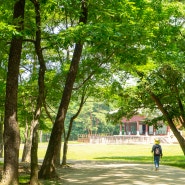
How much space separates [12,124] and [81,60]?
917 centimetres

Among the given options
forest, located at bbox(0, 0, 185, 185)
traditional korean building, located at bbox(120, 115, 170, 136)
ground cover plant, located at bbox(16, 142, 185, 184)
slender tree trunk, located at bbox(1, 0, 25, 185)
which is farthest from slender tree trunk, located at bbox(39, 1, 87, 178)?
traditional korean building, located at bbox(120, 115, 170, 136)

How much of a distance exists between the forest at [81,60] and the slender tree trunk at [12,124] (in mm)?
30

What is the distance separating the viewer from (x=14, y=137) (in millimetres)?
11367

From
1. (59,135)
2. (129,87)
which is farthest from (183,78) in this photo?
(59,135)

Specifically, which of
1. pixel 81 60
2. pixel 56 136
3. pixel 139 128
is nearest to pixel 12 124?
pixel 56 136

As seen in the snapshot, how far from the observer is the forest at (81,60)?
10930 mm

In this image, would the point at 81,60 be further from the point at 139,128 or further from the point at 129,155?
the point at 139,128

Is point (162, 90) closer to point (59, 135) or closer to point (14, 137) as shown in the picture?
point (59, 135)

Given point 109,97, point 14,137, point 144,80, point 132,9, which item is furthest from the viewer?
point 109,97

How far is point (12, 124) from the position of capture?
11375mm

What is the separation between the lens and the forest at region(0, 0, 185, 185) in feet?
35.9

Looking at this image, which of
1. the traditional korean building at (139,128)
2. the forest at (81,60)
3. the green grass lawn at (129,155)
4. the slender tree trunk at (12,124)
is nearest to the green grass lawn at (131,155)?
the green grass lawn at (129,155)

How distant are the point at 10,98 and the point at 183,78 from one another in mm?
12886

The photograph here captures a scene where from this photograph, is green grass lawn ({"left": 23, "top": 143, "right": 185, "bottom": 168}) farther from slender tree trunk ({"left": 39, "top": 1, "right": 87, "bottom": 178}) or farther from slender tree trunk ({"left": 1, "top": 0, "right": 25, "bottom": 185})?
slender tree trunk ({"left": 1, "top": 0, "right": 25, "bottom": 185})
